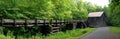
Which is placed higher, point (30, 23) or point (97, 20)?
point (30, 23)

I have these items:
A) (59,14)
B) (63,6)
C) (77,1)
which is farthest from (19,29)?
(77,1)

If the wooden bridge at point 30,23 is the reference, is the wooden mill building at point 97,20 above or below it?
below

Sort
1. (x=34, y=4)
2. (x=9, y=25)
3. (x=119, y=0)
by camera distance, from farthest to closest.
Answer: (x=119, y=0), (x=34, y=4), (x=9, y=25)

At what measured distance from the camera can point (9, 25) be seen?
20.5m

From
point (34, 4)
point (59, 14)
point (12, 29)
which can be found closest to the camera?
point (12, 29)

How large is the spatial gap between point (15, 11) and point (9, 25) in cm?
168

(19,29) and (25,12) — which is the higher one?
(25,12)

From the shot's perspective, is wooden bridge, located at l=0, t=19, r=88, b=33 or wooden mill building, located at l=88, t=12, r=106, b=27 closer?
wooden bridge, located at l=0, t=19, r=88, b=33

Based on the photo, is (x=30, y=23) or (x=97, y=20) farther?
(x=97, y=20)

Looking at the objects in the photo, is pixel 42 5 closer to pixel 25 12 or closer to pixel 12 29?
pixel 25 12

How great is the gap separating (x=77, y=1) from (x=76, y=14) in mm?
8368

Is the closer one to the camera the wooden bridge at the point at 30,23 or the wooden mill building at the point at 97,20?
the wooden bridge at the point at 30,23

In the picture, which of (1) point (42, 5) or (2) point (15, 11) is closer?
(2) point (15, 11)

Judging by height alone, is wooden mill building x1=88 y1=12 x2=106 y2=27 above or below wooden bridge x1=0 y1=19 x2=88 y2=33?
below
